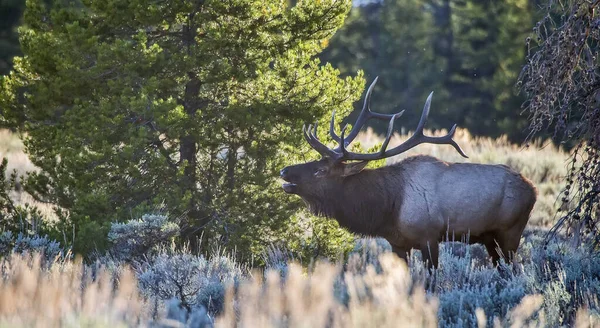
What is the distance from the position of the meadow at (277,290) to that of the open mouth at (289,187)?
0.65 metres

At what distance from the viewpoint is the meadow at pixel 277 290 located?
13.0ft

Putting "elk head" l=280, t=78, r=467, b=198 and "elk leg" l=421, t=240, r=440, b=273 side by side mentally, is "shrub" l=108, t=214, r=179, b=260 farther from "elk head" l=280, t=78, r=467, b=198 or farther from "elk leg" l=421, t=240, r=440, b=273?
"elk leg" l=421, t=240, r=440, b=273

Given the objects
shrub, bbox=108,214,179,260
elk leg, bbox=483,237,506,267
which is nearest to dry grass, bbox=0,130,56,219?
shrub, bbox=108,214,179,260

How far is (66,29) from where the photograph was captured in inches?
368

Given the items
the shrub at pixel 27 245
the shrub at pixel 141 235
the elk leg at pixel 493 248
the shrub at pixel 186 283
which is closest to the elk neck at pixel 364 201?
the elk leg at pixel 493 248

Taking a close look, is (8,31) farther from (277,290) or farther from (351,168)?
(277,290)

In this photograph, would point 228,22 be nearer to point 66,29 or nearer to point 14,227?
point 66,29

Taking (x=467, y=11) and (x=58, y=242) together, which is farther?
(x=467, y=11)

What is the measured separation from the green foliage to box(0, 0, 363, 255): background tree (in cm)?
2196

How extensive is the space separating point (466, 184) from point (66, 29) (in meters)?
4.61

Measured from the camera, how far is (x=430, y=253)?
28.1 feet

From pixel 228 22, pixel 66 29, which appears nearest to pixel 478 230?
pixel 228 22

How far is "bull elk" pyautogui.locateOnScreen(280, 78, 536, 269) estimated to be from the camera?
29.0ft

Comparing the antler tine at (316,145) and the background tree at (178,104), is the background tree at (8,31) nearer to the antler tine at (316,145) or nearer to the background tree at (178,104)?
the background tree at (178,104)
